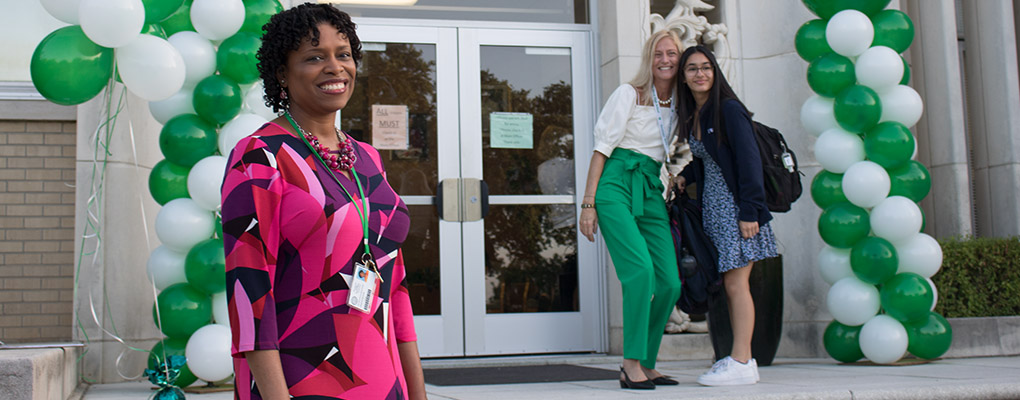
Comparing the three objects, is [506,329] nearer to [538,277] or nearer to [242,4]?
[538,277]

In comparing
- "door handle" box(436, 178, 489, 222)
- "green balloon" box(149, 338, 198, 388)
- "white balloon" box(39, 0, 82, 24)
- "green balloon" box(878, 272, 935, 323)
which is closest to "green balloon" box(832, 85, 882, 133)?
"green balloon" box(878, 272, 935, 323)

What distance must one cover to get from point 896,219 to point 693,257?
1.67 m

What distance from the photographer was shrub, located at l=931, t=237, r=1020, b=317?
21.3 feet

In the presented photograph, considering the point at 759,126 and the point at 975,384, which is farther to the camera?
the point at 759,126

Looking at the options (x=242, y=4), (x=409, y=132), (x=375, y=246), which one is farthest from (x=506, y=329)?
(x=375, y=246)

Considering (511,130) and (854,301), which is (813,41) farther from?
(511,130)

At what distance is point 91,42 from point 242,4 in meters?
0.83

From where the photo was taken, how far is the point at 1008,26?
25.3 feet

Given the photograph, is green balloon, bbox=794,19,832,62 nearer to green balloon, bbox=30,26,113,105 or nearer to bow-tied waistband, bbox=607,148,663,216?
bow-tied waistband, bbox=607,148,663,216

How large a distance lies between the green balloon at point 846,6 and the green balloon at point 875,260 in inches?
57.7

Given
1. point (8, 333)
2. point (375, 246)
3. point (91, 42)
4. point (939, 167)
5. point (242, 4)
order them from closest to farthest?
point (375, 246), point (91, 42), point (242, 4), point (8, 333), point (939, 167)

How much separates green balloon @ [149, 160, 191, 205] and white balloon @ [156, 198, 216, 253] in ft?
0.25

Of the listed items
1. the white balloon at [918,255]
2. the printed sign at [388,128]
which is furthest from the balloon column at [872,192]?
the printed sign at [388,128]

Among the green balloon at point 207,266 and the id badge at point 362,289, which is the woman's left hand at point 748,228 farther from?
the id badge at point 362,289
